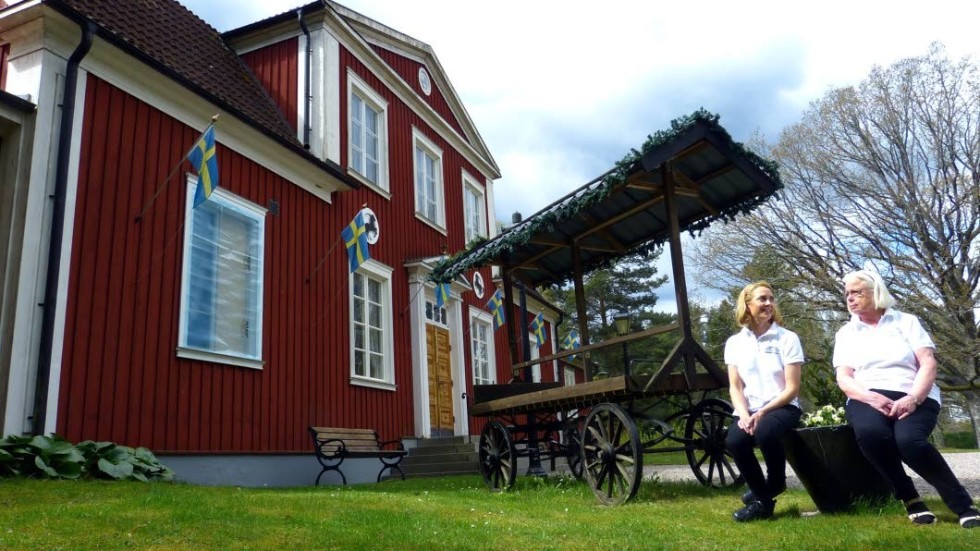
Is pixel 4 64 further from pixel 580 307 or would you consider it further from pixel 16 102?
pixel 580 307

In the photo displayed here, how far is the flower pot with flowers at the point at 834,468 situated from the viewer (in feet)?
14.3

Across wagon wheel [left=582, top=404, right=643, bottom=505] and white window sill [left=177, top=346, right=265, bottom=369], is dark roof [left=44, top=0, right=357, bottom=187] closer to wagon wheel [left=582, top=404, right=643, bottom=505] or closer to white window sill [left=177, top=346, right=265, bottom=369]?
white window sill [left=177, top=346, right=265, bottom=369]

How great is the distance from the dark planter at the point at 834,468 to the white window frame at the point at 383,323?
7525 millimetres

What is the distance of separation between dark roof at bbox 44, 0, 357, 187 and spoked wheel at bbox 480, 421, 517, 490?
471cm

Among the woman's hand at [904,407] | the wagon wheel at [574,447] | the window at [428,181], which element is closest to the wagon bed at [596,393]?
the wagon wheel at [574,447]

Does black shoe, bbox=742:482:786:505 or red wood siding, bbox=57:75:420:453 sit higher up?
red wood siding, bbox=57:75:420:453

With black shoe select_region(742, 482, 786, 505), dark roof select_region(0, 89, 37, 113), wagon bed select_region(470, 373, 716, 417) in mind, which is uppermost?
dark roof select_region(0, 89, 37, 113)

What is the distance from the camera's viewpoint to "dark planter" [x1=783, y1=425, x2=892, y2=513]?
435 cm

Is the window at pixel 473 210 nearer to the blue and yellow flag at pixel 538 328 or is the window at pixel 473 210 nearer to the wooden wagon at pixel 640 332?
the blue and yellow flag at pixel 538 328

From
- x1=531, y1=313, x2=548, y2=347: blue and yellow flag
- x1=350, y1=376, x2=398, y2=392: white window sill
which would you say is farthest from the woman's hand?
x1=531, y1=313, x2=548, y2=347: blue and yellow flag

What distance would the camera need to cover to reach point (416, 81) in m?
15.0

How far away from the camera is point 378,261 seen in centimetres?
1201

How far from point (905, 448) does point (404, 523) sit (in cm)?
281

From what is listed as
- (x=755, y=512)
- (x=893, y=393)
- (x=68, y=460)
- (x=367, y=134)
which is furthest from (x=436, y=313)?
(x=893, y=393)
